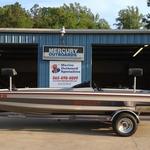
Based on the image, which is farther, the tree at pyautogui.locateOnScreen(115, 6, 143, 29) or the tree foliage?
the tree at pyautogui.locateOnScreen(115, 6, 143, 29)

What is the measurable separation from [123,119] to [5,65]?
25648mm

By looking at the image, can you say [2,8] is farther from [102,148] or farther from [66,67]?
[102,148]

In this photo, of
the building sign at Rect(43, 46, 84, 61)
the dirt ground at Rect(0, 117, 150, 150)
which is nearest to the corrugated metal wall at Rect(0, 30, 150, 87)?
the building sign at Rect(43, 46, 84, 61)

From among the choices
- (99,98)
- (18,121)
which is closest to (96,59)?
(18,121)

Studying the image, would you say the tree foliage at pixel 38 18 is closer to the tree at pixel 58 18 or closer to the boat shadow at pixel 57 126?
the tree at pixel 58 18

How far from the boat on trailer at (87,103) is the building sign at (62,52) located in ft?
24.5

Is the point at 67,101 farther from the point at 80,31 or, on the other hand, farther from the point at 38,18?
the point at 38,18

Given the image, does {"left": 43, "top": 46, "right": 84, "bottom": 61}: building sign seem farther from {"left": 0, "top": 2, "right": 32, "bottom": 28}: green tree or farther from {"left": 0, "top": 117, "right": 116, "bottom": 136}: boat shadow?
{"left": 0, "top": 2, "right": 32, "bottom": 28}: green tree

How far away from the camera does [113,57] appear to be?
36812 mm

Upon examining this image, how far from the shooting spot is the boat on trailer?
13680 millimetres

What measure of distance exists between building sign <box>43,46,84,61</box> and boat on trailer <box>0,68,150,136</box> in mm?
7460

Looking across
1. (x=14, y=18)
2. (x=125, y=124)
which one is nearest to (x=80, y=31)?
(x=125, y=124)

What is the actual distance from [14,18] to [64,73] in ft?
186

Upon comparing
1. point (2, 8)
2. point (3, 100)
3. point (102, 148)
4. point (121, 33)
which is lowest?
point (102, 148)
